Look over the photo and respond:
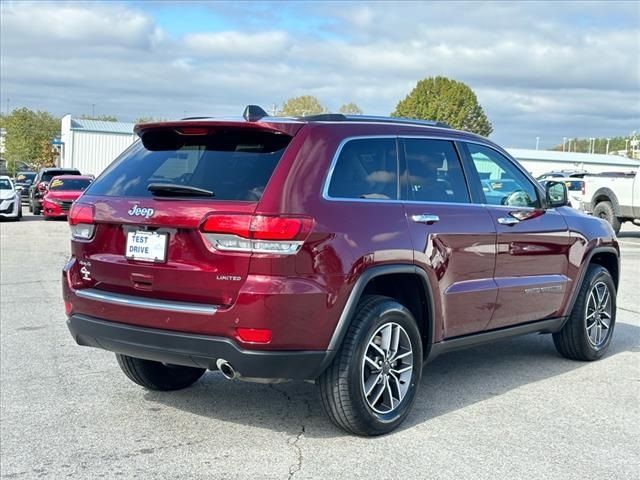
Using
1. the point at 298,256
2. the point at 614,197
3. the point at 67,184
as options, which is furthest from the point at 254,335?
the point at 67,184

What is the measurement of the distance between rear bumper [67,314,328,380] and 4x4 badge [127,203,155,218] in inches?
24.9

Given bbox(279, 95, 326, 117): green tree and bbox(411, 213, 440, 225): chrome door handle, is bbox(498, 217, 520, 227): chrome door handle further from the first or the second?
bbox(279, 95, 326, 117): green tree

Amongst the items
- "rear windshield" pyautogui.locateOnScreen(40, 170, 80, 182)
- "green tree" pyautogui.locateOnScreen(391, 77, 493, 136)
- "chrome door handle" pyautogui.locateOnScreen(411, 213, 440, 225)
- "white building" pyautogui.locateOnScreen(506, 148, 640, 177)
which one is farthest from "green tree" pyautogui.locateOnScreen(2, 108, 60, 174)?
"chrome door handle" pyautogui.locateOnScreen(411, 213, 440, 225)

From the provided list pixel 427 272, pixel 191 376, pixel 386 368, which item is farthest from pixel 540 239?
pixel 191 376

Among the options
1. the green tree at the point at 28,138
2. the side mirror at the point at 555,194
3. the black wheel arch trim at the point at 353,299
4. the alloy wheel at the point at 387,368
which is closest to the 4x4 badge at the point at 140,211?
the black wheel arch trim at the point at 353,299

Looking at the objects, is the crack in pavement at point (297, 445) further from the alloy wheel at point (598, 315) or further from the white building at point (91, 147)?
the white building at point (91, 147)

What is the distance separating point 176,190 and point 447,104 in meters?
71.8

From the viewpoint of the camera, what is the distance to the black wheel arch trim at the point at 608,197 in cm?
1956

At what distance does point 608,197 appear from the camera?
65.4 ft

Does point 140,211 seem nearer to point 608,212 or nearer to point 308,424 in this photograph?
point 308,424

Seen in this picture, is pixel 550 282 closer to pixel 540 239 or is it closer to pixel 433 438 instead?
pixel 540 239

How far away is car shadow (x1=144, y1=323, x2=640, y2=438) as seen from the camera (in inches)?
198

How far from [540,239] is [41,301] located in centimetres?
630

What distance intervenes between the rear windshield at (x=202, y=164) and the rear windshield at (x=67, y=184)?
2119cm
